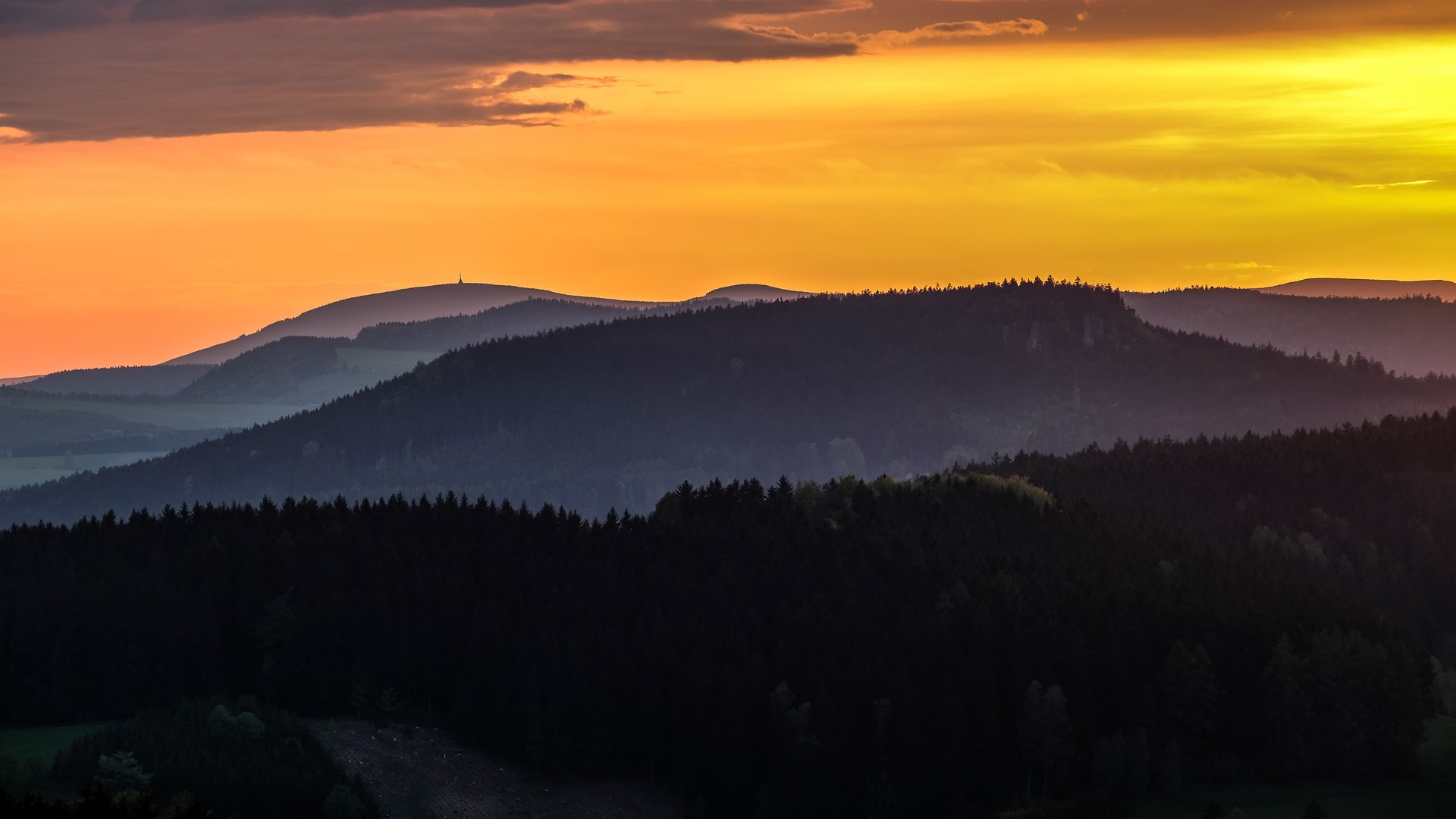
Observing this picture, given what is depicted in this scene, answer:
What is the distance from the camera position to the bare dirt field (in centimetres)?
13250

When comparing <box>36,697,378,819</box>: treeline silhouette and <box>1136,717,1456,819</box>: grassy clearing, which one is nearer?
<box>36,697,378,819</box>: treeline silhouette

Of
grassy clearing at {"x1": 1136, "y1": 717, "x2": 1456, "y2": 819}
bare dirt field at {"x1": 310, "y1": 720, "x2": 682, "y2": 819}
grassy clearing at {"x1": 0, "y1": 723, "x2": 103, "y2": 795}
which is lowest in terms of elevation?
grassy clearing at {"x1": 1136, "y1": 717, "x2": 1456, "y2": 819}

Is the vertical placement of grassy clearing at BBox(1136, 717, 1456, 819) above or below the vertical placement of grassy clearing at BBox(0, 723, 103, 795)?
below

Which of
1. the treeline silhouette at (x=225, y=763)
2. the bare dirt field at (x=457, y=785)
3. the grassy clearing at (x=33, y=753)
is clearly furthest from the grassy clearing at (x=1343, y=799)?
the grassy clearing at (x=33, y=753)

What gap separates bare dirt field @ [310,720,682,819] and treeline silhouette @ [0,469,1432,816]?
208cm

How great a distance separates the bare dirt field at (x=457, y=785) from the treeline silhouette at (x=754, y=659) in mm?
2081

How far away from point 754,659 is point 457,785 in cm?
2249

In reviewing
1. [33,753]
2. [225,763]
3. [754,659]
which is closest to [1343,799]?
[754,659]

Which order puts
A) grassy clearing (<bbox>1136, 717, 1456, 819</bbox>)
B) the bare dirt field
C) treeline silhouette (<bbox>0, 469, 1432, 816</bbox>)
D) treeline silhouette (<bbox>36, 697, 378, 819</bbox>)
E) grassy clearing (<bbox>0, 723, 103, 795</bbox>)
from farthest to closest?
treeline silhouette (<bbox>0, 469, 1432, 816</bbox>), the bare dirt field, grassy clearing (<bbox>1136, 717, 1456, 819</bbox>), treeline silhouette (<bbox>36, 697, 378, 819</bbox>), grassy clearing (<bbox>0, 723, 103, 795</bbox>)

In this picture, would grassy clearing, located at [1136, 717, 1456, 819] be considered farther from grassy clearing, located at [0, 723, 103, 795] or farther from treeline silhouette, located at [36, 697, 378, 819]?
grassy clearing, located at [0, 723, 103, 795]

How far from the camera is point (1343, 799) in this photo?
446ft

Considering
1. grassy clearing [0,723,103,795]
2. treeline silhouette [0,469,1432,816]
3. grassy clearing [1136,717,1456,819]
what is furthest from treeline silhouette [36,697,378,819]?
grassy clearing [1136,717,1456,819]

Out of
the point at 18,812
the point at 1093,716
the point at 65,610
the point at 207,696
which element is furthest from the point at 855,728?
the point at 18,812

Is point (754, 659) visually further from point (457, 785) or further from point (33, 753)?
point (33, 753)
